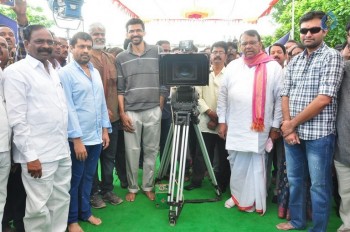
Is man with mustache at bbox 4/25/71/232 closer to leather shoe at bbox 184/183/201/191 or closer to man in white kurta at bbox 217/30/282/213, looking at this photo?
man in white kurta at bbox 217/30/282/213

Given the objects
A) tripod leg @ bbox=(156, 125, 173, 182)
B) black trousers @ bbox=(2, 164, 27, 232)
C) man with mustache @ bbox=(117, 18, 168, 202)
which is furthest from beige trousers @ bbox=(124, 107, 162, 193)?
black trousers @ bbox=(2, 164, 27, 232)

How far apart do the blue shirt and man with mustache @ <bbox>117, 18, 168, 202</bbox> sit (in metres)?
0.49

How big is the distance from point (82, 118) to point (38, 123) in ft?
1.58

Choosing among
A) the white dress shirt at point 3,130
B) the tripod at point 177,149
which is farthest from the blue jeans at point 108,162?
the white dress shirt at point 3,130

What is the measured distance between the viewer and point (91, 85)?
2441 mm

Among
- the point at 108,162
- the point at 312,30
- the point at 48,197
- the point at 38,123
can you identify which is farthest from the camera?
the point at 108,162

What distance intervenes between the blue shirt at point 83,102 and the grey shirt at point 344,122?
1.76 metres

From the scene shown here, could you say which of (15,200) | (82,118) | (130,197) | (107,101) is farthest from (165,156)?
(15,200)

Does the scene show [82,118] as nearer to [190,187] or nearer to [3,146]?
[3,146]

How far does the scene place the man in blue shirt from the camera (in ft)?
7.57

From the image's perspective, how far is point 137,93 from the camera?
119 inches

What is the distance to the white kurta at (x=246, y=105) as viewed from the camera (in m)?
2.71

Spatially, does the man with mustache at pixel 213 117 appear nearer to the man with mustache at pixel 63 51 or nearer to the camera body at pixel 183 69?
the camera body at pixel 183 69

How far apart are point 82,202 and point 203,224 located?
3.34 ft
